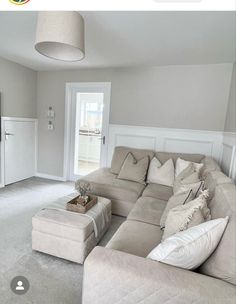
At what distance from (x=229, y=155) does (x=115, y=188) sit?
1.58 metres

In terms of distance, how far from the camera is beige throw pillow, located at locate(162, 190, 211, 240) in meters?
1.14

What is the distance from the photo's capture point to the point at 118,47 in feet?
8.18

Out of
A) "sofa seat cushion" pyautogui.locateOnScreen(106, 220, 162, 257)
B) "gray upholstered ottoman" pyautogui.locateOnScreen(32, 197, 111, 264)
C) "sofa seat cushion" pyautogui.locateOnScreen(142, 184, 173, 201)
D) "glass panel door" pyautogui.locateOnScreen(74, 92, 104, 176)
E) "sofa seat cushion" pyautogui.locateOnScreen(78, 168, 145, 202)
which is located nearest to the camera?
"sofa seat cushion" pyautogui.locateOnScreen(106, 220, 162, 257)

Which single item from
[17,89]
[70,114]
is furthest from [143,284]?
[17,89]

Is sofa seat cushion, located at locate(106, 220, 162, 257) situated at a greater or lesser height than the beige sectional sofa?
lesser

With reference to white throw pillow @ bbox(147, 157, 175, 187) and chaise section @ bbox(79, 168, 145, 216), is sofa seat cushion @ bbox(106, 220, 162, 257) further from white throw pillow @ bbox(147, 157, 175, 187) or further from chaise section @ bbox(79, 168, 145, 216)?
white throw pillow @ bbox(147, 157, 175, 187)

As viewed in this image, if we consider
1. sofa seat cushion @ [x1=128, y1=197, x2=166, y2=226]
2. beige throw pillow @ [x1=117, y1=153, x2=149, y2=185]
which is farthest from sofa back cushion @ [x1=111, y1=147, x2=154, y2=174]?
sofa seat cushion @ [x1=128, y1=197, x2=166, y2=226]

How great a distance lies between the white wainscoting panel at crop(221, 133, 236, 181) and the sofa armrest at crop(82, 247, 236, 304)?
1.63 meters

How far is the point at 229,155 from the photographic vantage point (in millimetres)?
2518

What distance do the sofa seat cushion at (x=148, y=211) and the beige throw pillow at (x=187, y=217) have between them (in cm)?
43

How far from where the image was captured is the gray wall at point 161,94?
3004 mm

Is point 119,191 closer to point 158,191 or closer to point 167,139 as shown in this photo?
point 158,191

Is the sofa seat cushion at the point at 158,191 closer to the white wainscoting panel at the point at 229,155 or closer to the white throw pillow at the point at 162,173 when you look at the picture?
the white throw pillow at the point at 162,173

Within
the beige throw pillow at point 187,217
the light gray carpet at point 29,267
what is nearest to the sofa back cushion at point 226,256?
the beige throw pillow at point 187,217
